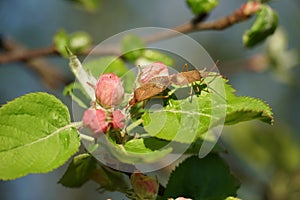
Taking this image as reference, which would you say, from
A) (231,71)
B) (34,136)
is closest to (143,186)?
(34,136)

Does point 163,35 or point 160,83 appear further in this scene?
point 163,35

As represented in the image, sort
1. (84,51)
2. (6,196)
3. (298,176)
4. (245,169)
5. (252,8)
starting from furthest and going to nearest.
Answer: (6,196) < (245,169) < (298,176) < (84,51) < (252,8)

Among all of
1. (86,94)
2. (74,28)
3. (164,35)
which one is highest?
(74,28)

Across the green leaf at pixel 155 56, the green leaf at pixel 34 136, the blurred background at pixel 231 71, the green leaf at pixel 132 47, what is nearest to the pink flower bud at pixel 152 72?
the green leaf at pixel 34 136

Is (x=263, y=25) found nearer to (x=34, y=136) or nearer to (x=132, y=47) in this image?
(x=132, y=47)

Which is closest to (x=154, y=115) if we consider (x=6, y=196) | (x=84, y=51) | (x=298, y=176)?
(x=84, y=51)

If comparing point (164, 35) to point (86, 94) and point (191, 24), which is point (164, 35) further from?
point (86, 94)
